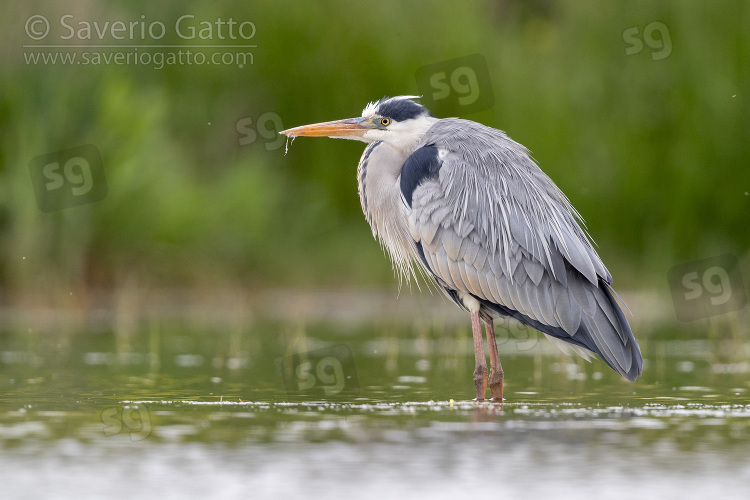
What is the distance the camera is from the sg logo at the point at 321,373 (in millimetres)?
6949

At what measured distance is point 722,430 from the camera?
5.33 m

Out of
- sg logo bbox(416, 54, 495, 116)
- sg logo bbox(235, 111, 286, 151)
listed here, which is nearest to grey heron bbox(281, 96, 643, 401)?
sg logo bbox(416, 54, 495, 116)

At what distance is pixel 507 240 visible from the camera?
7164 mm

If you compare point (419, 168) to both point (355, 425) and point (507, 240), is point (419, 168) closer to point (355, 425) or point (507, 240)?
point (507, 240)

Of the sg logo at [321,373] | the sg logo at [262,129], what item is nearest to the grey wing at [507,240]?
the sg logo at [321,373]

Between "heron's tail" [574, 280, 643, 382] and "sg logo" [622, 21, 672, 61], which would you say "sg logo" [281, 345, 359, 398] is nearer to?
"heron's tail" [574, 280, 643, 382]

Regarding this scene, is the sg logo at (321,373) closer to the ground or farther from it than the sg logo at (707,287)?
closer to the ground

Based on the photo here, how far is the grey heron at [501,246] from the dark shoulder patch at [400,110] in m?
0.17

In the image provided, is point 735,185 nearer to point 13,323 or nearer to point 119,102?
point 119,102

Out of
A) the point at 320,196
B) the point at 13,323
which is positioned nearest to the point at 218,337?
the point at 13,323

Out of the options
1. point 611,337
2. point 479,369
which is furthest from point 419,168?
point 611,337

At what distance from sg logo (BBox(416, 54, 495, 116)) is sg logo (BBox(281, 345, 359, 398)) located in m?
5.67

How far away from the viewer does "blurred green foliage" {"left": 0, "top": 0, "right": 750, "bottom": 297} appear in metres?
12.2

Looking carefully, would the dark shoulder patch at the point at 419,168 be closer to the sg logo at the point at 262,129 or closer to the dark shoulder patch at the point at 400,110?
the dark shoulder patch at the point at 400,110
